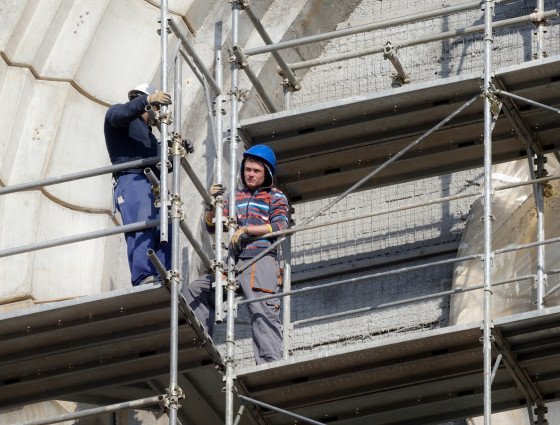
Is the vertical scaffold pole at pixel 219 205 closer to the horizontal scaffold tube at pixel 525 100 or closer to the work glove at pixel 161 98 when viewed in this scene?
the work glove at pixel 161 98

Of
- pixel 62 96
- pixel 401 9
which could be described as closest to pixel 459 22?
pixel 401 9

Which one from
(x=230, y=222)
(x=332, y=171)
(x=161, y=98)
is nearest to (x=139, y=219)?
(x=230, y=222)

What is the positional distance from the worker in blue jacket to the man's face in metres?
0.66

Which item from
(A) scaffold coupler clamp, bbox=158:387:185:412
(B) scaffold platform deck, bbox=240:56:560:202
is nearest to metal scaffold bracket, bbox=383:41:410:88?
(B) scaffold platform deck, bbox=240:56:560:202

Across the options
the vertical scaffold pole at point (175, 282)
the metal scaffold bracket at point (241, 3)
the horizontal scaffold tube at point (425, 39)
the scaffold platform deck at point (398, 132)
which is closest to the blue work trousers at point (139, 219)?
the vertical scaffold pole at point (175, 282)

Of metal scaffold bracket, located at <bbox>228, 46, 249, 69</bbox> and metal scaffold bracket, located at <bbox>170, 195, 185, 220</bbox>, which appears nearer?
metal scaffold bracket, located at <bbox>170, 195, 185, 220</bbox>

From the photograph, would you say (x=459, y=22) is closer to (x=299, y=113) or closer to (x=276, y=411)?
(x=299, y=113)

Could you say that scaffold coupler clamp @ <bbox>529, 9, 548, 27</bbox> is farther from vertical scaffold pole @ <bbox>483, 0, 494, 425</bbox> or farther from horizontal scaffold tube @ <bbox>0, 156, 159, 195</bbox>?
horizontal scaffold tube @ <bbox>0, 156, 159, 195</bbox>

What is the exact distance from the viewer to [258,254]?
531 inches

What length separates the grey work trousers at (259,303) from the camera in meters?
13.4

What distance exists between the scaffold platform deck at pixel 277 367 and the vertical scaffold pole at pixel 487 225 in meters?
0.16

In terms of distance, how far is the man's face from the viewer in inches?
546

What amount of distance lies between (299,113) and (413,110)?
818mm

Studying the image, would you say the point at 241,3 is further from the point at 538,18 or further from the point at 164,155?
the point at 538,18
